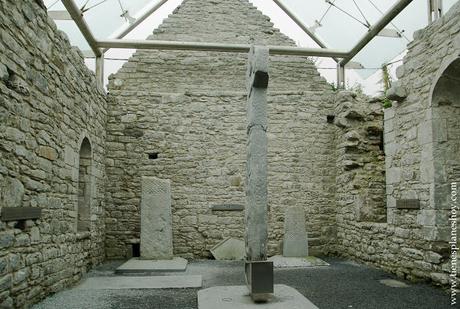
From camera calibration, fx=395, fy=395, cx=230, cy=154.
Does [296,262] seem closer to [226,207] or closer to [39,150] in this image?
[226,207]

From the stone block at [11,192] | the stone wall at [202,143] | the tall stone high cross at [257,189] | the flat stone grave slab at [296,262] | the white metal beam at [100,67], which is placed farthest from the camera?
the white metal beam at [100,67]

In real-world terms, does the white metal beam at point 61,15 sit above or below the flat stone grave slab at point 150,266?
above

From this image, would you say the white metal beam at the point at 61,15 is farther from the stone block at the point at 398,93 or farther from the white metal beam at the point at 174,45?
the stone block at the point at 398,93

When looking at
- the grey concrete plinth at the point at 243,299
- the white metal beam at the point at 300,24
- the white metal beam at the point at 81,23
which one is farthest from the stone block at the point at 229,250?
the white metal beam at the point at 300,24

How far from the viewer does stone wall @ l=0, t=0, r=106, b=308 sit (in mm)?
3645

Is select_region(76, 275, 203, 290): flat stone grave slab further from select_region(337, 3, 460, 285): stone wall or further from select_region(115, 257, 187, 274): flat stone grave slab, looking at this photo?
select_region(337, 3, 460, 285): stone wall

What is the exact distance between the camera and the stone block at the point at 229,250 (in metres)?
7.50

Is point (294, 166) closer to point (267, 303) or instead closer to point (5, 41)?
point (267, 303)

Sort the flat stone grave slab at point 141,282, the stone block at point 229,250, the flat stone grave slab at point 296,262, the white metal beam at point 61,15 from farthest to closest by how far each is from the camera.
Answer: the stone block at point 229,250 < the flat stone grave slab at point 296,262 < the white metal beam at point 61,15 < the flat stone grave slab at point 141,282

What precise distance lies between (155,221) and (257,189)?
3135 mm

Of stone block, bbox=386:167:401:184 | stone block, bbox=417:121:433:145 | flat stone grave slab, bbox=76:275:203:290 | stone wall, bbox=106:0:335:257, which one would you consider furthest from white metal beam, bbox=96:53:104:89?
stone block, bbox=417:121:433:145

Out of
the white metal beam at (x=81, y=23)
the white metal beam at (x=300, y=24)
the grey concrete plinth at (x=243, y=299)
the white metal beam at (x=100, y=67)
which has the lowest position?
the grey concrete plinth at (x=243, y=299)

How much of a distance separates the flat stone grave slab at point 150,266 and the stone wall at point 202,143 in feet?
3.18

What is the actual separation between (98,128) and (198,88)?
2.26m
